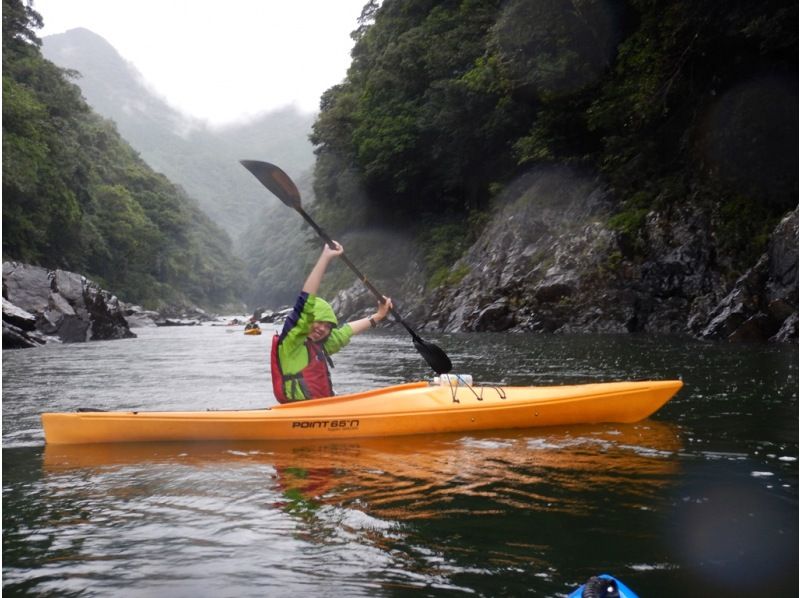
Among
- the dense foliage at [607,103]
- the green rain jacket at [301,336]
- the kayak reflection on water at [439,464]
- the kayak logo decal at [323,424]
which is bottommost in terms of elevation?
the kayak reflection on water at [439,464]

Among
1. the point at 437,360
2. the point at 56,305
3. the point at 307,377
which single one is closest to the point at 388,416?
the point at 307,377

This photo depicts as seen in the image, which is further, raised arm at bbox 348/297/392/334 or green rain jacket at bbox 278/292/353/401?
raised arm at bbox 348/297/392/334

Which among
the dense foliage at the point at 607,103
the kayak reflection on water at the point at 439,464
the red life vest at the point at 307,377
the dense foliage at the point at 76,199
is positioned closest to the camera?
the kayak reflection on water at the point at 439,464

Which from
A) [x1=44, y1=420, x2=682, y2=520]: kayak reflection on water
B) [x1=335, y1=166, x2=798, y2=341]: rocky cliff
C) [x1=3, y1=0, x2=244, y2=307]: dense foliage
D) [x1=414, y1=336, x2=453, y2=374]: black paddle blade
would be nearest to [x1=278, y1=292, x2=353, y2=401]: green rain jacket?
[x1=44, y1=420, x2=682, y2=520]: kayak reflection on water

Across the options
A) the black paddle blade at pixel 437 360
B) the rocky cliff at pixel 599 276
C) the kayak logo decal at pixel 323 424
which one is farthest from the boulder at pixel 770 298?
the kayak logo decal at pixel 323 424

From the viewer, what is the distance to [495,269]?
22.6 m

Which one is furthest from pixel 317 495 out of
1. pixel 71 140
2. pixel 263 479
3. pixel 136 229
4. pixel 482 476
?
pixel 136 229

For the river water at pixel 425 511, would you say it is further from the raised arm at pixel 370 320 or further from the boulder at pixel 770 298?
the boulder at pixel 770 298

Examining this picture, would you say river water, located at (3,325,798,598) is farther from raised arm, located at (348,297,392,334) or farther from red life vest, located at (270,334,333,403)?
raised arm, located at (348,297,392,334)

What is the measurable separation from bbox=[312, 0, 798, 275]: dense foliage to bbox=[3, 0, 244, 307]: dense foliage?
14383 mm

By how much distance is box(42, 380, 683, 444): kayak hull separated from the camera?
17.5ft

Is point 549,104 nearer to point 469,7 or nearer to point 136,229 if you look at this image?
point 469,7

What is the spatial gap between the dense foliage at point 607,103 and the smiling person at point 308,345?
10299mm

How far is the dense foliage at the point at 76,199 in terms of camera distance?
29391mm
